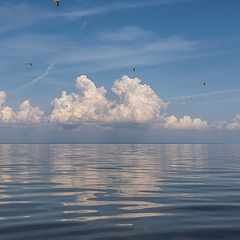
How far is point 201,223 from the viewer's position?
18.1 m

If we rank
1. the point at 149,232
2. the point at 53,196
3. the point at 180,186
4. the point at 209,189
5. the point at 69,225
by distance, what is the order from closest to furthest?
the point at 149,232 < the point at 69,225 < the point at 53,196 < the point at 209,189 < the point at 180,186

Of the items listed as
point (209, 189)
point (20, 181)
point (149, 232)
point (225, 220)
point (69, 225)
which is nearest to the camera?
point (149, 232)

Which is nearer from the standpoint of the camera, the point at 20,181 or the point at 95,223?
the point at 95,223

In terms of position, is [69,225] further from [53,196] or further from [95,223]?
[53,196]

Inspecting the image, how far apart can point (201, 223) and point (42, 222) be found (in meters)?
8.75

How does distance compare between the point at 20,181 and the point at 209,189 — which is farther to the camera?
the point at 20,181

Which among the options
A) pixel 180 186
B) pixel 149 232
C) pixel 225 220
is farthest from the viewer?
pixel 180 186

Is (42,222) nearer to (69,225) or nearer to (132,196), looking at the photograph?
(69,225)

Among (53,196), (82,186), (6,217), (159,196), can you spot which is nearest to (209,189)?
(159,196)

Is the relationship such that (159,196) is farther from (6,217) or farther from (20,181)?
(20,181)

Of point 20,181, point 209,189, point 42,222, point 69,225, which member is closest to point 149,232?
point 69,225

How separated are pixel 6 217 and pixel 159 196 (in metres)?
12.4

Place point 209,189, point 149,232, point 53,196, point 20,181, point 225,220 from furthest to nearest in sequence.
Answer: point 20,181
point 209,189
point 53,196
point 225,220
point 149,232

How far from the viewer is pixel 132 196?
27016 mm
